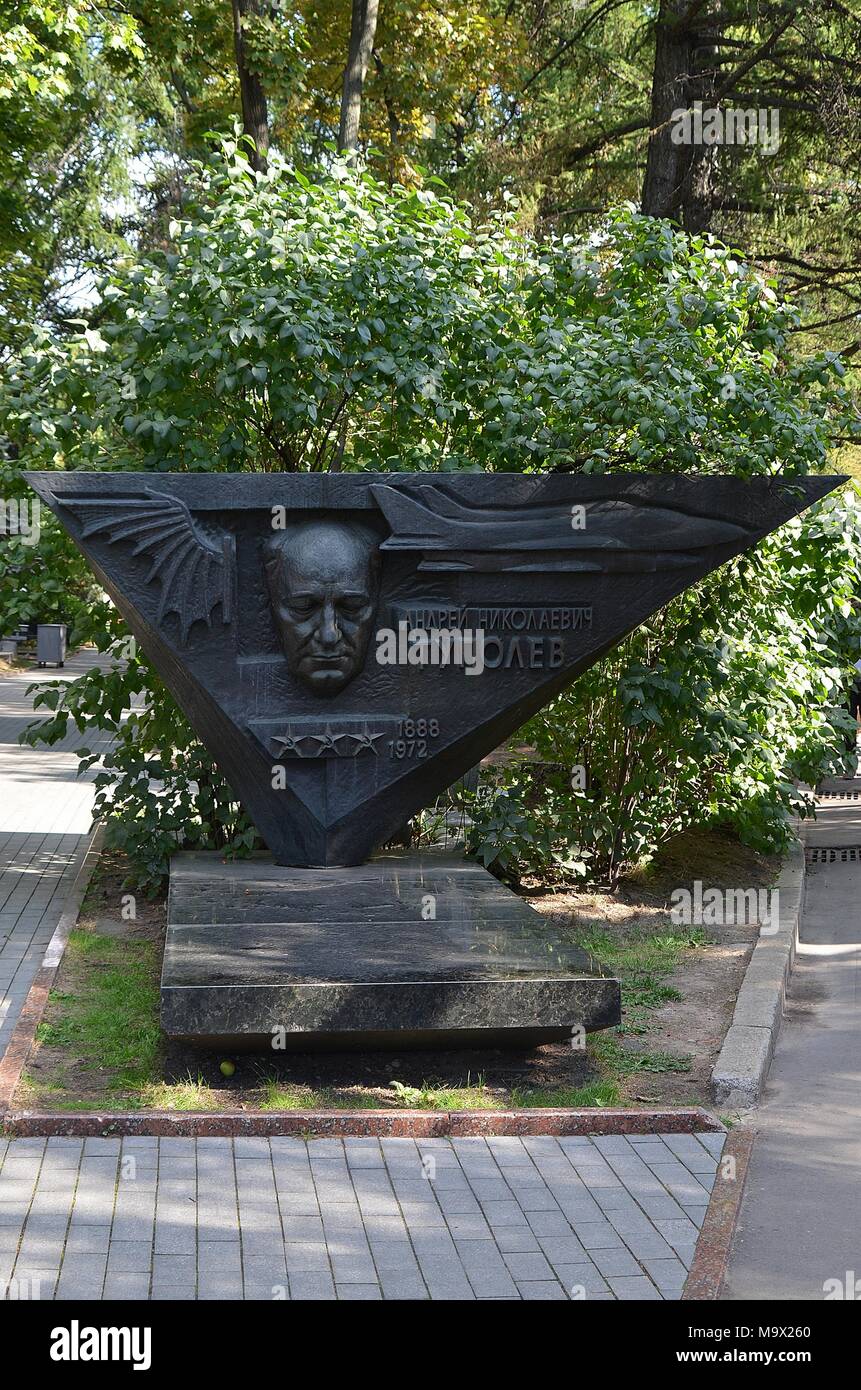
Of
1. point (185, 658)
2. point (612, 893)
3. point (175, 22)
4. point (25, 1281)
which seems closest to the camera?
point (25, 1281)

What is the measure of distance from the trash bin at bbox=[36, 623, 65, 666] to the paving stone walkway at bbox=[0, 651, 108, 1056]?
6.61 metres

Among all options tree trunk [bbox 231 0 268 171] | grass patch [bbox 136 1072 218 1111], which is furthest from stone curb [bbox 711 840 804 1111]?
tree trunk [bbox 231 0 268 171]

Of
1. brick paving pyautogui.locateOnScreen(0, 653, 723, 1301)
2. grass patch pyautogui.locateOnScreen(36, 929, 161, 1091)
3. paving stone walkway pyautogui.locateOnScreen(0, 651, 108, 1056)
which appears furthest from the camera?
paving stone walkway pyautogui.locateOnScreen(0, 651, 108, 1056)

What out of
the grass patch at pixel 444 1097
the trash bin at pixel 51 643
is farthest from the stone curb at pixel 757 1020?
the trash bin at pixel 51 643

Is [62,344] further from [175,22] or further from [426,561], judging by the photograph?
[175,22]

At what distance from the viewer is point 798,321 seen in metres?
8.48

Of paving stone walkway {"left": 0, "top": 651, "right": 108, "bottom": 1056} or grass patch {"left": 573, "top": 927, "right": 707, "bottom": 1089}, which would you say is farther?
paving stone walkway {"left": 0, "top": 651, "right": 108, "bottom": 1056}

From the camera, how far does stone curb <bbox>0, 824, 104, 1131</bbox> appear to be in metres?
5.50

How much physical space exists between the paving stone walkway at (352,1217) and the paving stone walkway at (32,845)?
149 cm

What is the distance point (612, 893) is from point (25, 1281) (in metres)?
5.92

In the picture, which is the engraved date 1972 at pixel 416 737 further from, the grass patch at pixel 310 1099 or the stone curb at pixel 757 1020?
the grass patch at pixel 310 1099

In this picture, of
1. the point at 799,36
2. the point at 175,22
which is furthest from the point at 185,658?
the point at 799,36

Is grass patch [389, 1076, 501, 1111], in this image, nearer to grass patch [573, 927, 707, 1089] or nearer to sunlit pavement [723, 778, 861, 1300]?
grass patch [573, 927, 707, 1089]

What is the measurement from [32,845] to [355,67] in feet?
23.9
